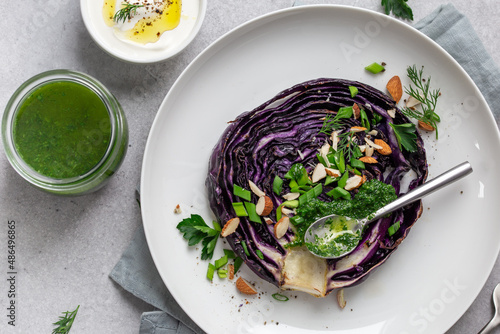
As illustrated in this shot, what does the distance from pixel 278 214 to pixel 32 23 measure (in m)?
1.23

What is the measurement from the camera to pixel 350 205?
1.74 metres

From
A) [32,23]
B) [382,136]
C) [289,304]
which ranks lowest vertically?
[289,304]

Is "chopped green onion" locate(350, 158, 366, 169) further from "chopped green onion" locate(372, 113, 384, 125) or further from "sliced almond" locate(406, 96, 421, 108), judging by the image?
"sliced almond" locate(406, 96, 421, 108)

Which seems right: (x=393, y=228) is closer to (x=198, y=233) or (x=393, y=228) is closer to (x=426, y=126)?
(x=426, y=126)

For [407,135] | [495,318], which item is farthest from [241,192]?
[495,318]

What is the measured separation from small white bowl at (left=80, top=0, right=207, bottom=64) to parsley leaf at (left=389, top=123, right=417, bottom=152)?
0.82 metres

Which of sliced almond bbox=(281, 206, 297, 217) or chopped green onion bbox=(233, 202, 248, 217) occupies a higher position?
sliced almond bbox=(281, 206, 297, 217)

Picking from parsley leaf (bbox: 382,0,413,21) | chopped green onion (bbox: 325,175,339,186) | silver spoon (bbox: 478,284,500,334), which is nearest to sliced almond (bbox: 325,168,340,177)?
chopped green onion (bbox: 325,175,339,186)

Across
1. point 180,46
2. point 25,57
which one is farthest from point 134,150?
point 25,57

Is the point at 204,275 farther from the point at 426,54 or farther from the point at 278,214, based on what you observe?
the point at 426,54

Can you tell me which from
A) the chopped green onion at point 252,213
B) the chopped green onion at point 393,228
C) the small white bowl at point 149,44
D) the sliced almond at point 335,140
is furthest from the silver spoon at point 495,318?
the small white bowl at point 149,44

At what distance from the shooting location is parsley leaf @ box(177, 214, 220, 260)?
182cm

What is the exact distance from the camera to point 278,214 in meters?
1.75

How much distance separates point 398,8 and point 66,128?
4.43 ft
